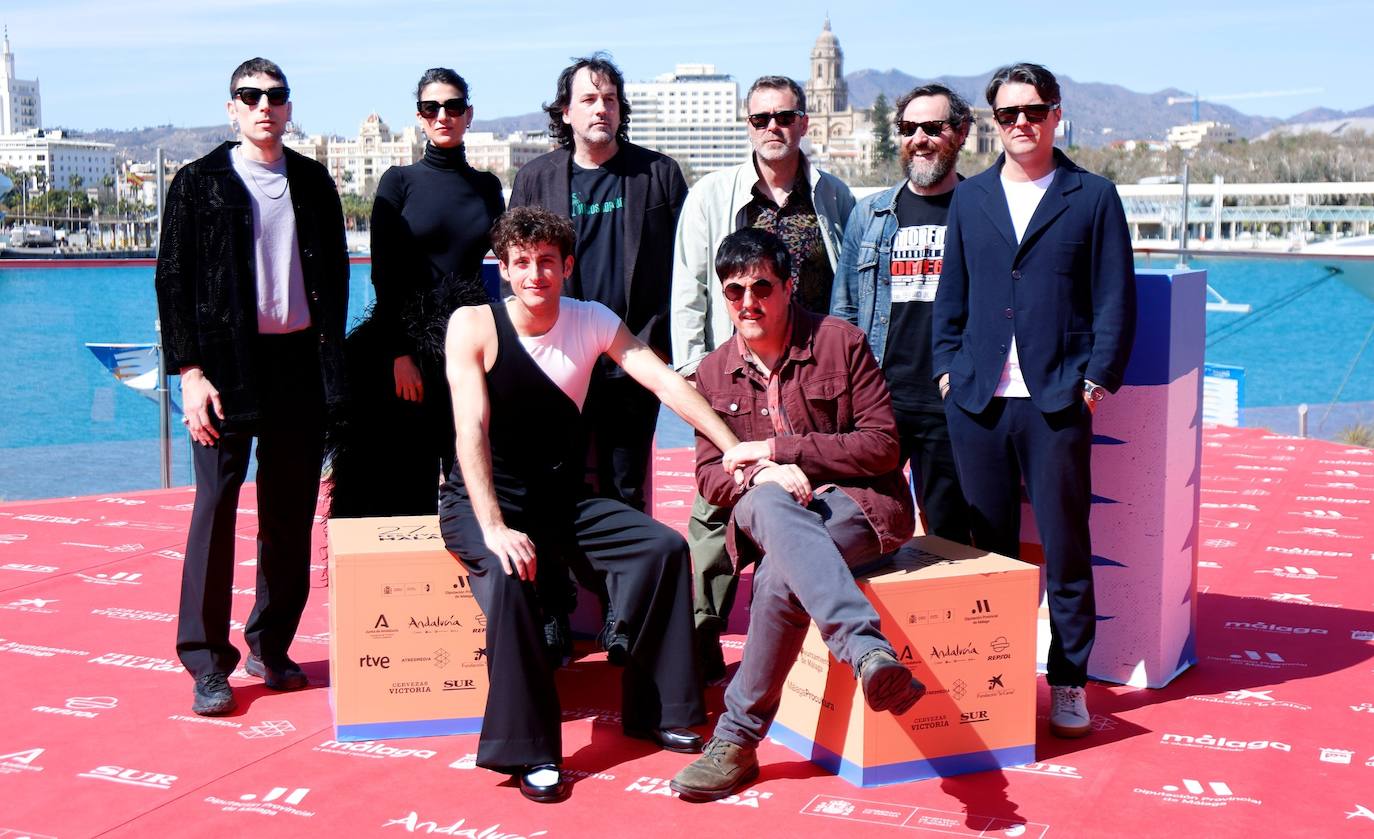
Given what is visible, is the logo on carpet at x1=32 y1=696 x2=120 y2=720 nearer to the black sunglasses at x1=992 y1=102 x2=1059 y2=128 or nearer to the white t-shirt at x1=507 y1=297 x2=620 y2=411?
the white t-shirt at x1=507 y1=297 x2=620 y2=411

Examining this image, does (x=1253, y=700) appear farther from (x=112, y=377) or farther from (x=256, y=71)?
(x=112, y=377)

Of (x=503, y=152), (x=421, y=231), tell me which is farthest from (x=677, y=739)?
(x=503, y=152)

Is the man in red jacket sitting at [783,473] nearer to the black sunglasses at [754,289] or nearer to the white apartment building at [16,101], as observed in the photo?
the black sunglasses at [754,289]

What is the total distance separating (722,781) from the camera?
9.11 feet

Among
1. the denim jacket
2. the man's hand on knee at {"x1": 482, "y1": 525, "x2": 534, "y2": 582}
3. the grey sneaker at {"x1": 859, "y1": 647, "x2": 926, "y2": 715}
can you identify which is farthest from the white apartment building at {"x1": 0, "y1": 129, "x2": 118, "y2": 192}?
the grey sneaker at {"x1": 859, "y1": 647, "x2": 926, "y2": 715}

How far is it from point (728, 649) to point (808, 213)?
124 cm

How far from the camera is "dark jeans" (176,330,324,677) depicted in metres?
3.32

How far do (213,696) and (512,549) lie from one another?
966 millimetres

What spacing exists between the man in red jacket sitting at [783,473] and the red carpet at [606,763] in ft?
0.74

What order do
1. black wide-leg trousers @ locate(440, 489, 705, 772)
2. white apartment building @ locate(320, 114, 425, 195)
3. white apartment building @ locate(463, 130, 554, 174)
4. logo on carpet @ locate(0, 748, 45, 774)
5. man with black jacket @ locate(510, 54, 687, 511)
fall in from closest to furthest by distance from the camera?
1. black wide-leg trousers @ locate(440, 489, 705, 772)
2. logo on carpet @ locate(0, 748, 45, 774)
3. man with black jacket @ locate(510, 54, 687, 511)
4. white apartment building @ locate(320, 114, 425, 195)
5. white apartment building @ locate(463, 130, 554, 174)

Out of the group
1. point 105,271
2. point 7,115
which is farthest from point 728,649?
point 7,115

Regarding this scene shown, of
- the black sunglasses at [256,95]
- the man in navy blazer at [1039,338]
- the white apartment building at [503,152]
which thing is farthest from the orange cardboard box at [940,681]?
the white apartment building at [503,152]

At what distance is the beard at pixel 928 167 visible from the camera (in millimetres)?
3449

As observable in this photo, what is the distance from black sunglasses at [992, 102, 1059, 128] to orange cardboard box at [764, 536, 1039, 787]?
99cm
